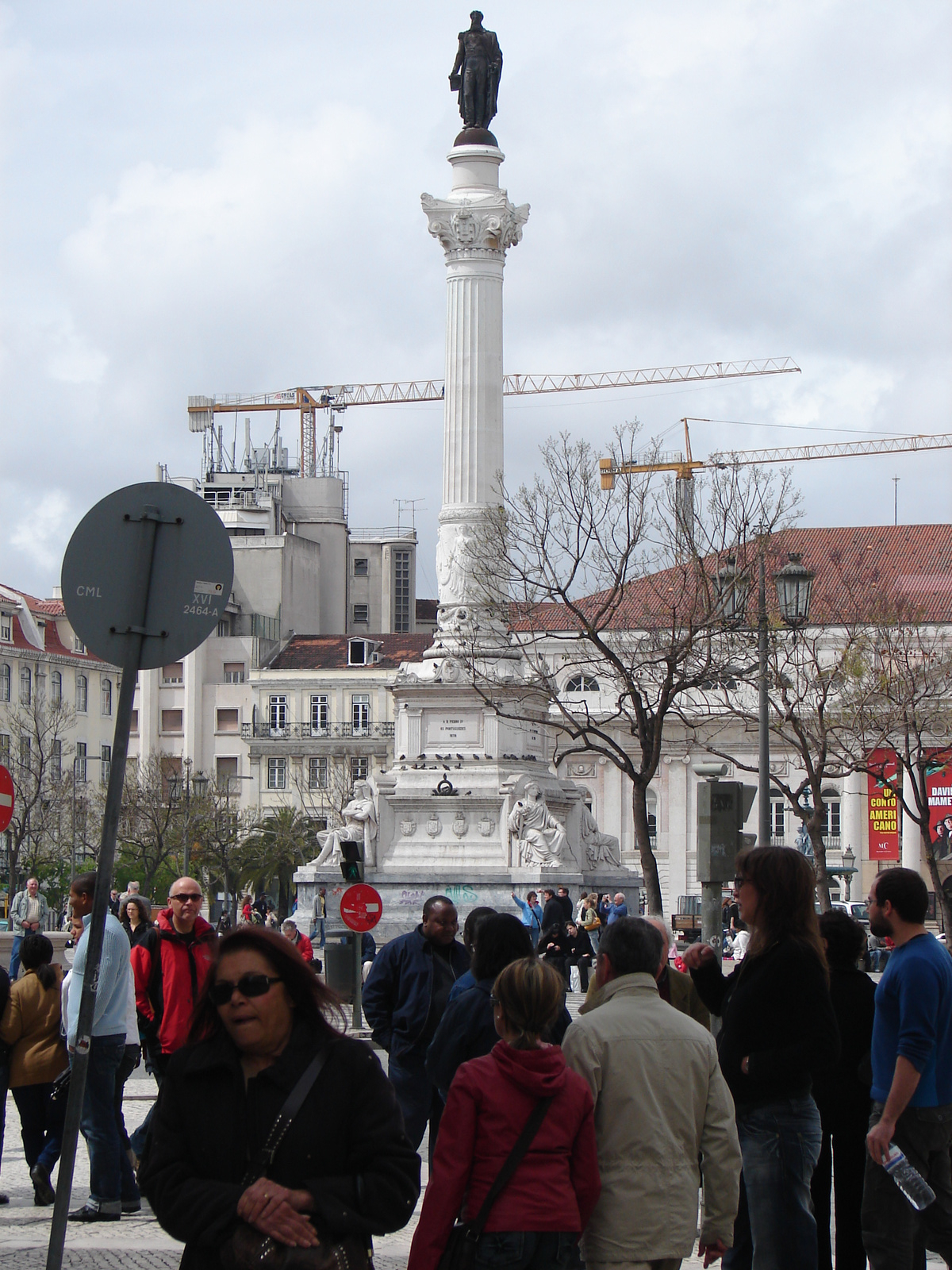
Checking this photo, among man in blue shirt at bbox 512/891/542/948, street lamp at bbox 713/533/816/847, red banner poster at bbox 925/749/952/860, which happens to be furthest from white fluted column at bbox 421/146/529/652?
red banner poster at bbox 925/749/952/860

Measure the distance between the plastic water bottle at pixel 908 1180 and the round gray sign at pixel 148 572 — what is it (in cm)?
330

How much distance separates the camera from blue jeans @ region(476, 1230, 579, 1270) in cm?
543

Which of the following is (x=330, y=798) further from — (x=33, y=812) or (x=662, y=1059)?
(x=662, y=1059)

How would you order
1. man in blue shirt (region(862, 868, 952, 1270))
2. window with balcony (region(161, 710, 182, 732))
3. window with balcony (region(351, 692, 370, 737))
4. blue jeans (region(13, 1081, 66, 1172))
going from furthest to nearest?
1. window with balcony (region(161, 710, 182, 732))
2. window with balcony (region(351, 692, 370, 737))
3. blue jeans (region(13, 1081, 66, 1172))
4. man in blue shirt (region(862, 868, 952, 1270))

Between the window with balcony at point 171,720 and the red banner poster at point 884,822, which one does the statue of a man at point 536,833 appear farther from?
the window with balcony at point 171,720

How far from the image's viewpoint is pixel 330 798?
81.2 m

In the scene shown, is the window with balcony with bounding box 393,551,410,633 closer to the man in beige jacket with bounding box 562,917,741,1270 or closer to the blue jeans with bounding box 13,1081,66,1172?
the blue jeans with bounding box 13,1081,66,1172

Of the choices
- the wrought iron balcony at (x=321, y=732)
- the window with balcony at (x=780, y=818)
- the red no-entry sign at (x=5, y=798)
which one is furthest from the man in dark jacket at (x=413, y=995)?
the wrought iron balcony at (x=321, y=732)

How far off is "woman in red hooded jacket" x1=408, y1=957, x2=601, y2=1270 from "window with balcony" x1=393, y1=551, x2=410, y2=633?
98.1 m

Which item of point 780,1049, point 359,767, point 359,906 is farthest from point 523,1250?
point 359,767

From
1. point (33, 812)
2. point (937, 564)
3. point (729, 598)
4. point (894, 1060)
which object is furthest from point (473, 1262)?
point (937, 564)

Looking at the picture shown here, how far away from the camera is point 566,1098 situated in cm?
561

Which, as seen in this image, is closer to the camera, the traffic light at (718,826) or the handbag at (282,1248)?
the handbag at (282,1248)

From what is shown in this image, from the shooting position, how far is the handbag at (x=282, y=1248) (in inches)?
172
